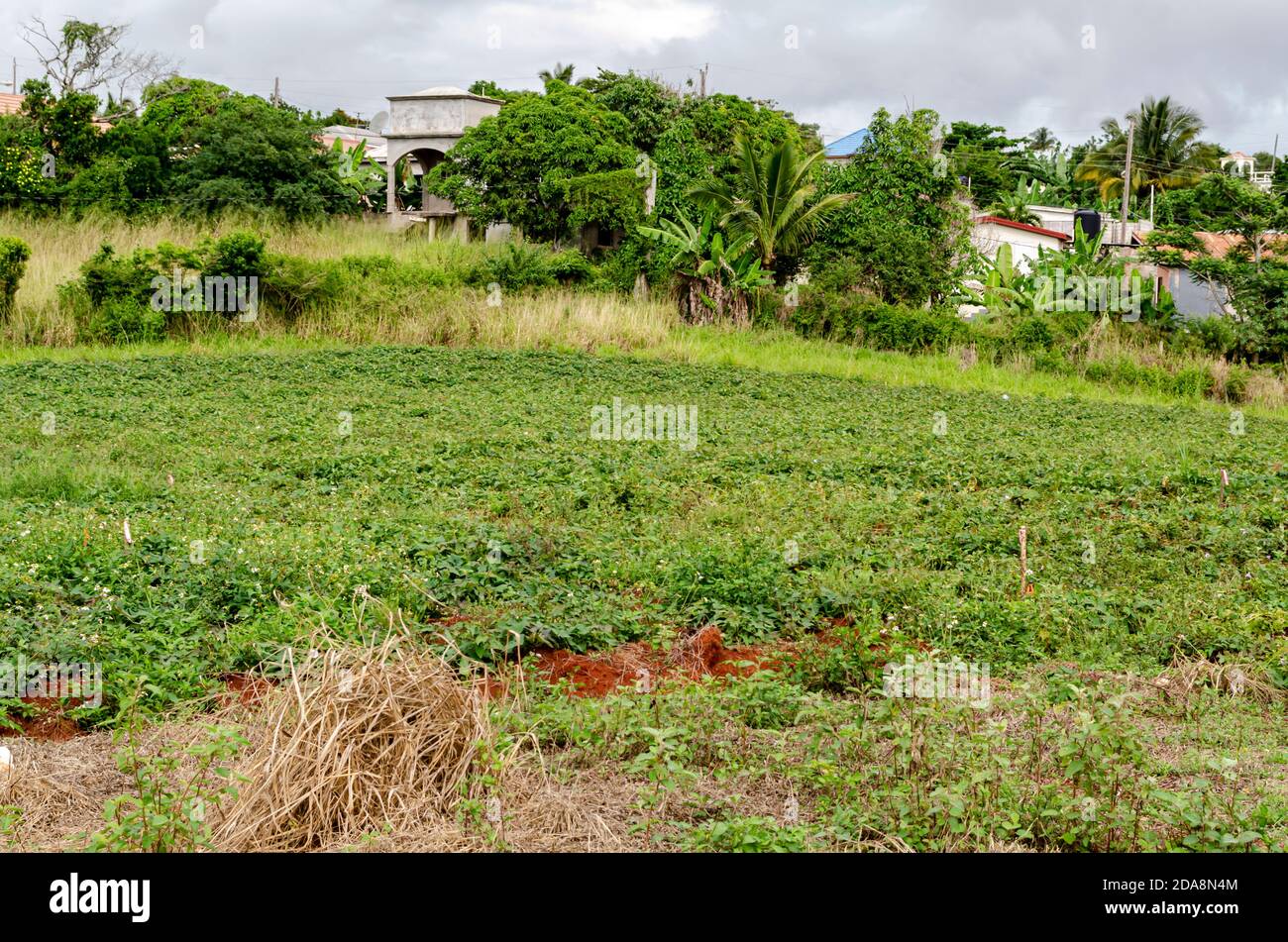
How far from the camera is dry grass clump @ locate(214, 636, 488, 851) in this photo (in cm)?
430

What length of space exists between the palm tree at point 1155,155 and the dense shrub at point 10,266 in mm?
42067

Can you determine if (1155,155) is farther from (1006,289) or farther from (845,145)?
(1006,289)

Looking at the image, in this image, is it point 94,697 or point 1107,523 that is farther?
point 1107,523

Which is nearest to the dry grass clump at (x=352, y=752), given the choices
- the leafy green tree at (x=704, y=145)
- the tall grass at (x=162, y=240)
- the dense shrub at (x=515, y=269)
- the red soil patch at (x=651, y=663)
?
the red soil patch at (x=651, y=663)

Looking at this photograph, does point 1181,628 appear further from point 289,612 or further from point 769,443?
point 769,443

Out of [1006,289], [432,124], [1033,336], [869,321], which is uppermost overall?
[432,124]

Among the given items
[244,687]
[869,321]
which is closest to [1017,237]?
[869,321]

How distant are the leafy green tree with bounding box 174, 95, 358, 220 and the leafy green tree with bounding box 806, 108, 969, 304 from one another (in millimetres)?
10963

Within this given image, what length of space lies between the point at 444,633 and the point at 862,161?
21.5 metres

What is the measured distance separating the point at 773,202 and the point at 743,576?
18427mm

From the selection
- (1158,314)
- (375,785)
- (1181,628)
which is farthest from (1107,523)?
(1158,314)

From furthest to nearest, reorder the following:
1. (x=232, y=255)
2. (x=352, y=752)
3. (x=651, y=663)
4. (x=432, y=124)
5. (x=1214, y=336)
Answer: (x=432, y=124), (x=1214, y=336), (x=232, y=255), (x=651, y=663), (x=352, y=752)

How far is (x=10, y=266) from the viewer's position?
1941 centimetres

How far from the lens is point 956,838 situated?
427 centimetres
